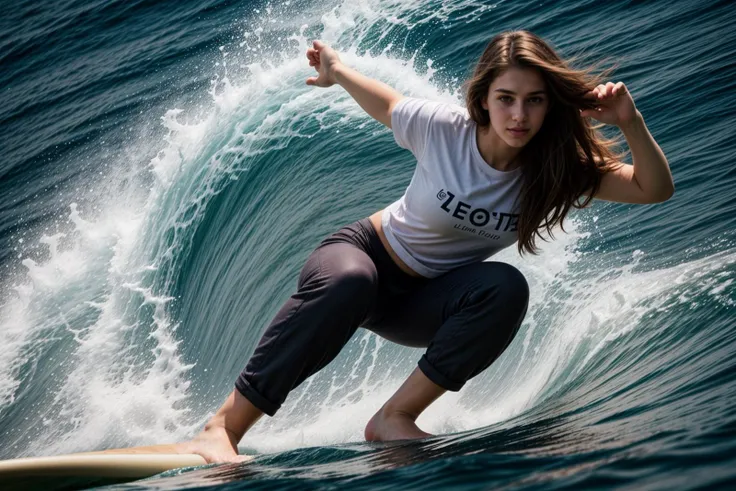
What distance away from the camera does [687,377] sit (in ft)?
9.47

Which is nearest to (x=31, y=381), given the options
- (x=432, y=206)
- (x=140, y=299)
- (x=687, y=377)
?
(x=140, y=299)

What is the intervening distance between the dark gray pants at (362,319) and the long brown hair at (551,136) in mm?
250

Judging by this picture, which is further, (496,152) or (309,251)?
(309,251)

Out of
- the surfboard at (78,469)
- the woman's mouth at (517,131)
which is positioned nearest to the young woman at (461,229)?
the woman's mouth at (517,131)

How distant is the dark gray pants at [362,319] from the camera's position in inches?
119

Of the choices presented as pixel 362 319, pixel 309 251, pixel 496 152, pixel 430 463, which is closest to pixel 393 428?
pixel 362 319

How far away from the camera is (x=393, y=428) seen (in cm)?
318

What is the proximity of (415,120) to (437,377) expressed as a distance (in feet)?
2.83

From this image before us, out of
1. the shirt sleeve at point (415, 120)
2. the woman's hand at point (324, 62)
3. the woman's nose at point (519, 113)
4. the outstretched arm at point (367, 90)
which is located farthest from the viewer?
the woman's hand at point (324, 62)

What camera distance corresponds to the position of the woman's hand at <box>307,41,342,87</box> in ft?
11.6

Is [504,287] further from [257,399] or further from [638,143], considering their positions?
[257,399]

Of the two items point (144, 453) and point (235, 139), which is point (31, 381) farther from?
point (144, 453)

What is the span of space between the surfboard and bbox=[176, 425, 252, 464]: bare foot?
0.12 metres

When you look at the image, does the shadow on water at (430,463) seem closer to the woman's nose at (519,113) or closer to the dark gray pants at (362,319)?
the dark gray pants at (362,319)
